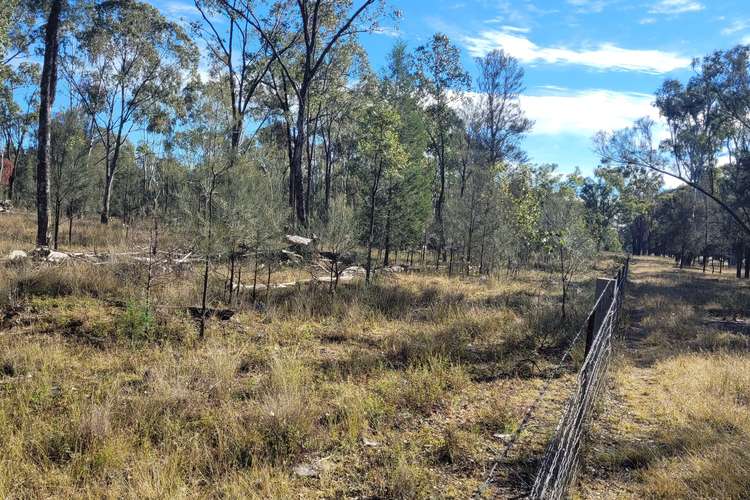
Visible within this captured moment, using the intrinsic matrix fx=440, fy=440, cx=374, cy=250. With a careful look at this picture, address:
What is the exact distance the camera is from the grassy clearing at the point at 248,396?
371cm

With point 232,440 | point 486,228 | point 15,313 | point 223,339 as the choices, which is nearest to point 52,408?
point 232,440

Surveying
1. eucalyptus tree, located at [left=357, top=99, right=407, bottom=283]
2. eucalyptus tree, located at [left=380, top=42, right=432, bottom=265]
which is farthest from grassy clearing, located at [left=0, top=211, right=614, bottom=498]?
eucalyptus tree, located at [left=380, top=42, right=432, bottom=265]

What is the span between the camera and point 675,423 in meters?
5.20

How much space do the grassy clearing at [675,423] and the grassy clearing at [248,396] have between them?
2.38ft

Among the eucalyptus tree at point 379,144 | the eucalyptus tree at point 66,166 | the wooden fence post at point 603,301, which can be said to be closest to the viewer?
the wooden fence post at point 603,301

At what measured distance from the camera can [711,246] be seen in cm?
3916

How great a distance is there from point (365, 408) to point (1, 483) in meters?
3.22

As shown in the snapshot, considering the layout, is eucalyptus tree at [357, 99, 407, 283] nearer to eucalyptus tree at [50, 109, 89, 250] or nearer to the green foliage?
the green foliage

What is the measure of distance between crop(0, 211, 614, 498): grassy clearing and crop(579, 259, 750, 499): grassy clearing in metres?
0.73

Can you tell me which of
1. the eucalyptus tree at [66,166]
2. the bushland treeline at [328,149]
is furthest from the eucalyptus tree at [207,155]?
the eucalyptus tree at [66,166]

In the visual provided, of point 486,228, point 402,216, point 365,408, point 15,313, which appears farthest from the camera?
point 486,228

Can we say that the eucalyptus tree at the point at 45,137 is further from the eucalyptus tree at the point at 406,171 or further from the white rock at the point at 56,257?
the eucalyptus tree at the point at 406,171

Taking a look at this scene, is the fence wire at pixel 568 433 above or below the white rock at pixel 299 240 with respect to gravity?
below

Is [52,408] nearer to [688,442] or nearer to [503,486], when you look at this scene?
[503,486]
